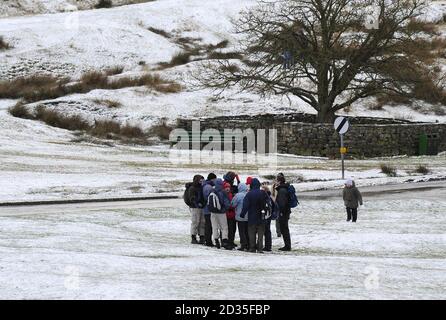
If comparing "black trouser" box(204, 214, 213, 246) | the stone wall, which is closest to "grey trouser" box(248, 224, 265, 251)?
"black trouser" box(204, 214, 213, 246)

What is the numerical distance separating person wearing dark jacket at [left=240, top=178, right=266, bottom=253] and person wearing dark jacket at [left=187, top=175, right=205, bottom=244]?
1.22 metres

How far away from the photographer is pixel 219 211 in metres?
19.5

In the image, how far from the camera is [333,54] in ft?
153

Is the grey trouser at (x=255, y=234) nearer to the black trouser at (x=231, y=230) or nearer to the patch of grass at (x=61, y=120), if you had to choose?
the black trouser at (x=231, y=230)

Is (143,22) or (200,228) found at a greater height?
(143,22)

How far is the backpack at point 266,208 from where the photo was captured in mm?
19047

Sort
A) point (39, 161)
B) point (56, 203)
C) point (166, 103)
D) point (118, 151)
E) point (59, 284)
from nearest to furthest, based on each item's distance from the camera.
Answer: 1. point (59, 284)
2. point (56, 203)
3. point (39, 161)
4. point (118, 151)
5. point (166, 103)

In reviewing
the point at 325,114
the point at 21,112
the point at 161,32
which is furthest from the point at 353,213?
the point at 161,32

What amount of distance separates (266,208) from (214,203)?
3.66 feet

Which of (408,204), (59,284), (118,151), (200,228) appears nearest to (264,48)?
(118,151)

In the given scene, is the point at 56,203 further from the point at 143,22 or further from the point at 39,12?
the point at 39,12

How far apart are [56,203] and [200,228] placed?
27.9 feet

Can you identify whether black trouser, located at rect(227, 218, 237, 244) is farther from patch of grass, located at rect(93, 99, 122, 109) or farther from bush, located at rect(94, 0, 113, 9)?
bush, located at rect(94, 0, 113, 9)

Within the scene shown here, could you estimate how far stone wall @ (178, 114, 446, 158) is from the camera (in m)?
47.2
